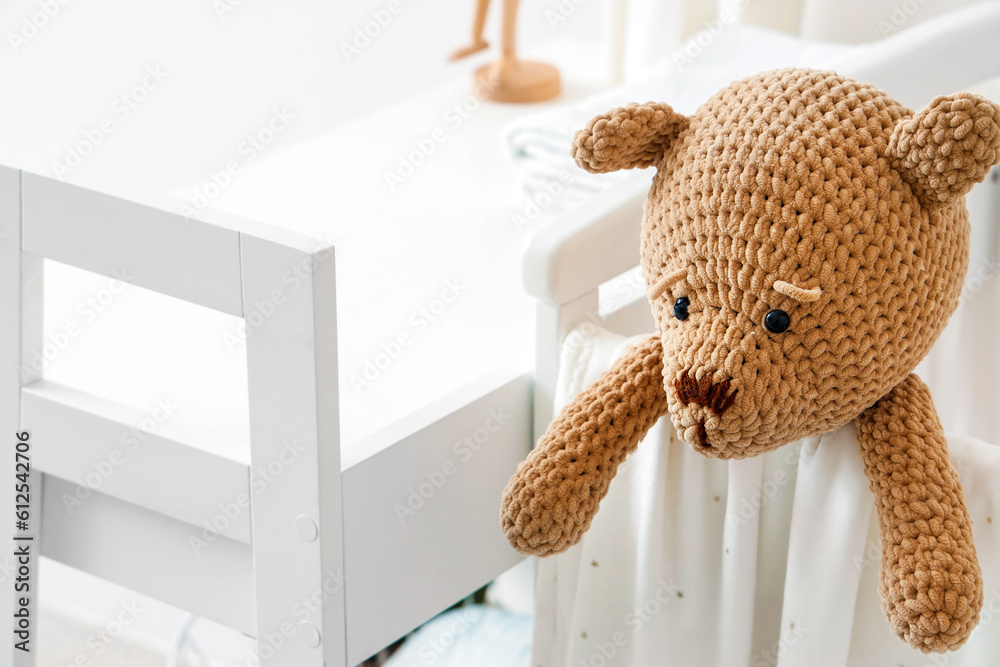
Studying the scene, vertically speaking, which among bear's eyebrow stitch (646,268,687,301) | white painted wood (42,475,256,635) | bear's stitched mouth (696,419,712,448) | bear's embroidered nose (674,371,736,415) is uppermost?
bear's eyebrow stitch (646,268,687,301)

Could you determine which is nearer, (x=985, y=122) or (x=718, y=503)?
(x=985, y=122)

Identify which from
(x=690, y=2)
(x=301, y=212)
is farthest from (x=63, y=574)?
(x=690, y=2)

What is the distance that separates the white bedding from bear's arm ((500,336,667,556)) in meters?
0.06

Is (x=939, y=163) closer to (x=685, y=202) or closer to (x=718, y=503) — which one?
(x=685, y=202)

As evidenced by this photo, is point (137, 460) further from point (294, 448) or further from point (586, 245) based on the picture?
point (586, 245)

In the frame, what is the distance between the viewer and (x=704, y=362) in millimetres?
611

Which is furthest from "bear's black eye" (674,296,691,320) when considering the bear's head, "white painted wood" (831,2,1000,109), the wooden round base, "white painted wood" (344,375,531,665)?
the wooden round base

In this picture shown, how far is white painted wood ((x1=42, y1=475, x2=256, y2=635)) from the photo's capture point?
2.75 ft

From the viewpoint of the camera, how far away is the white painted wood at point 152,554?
837 millimetres

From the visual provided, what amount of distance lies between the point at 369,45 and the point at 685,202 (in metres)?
1.29

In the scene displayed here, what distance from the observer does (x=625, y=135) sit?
2.14ft

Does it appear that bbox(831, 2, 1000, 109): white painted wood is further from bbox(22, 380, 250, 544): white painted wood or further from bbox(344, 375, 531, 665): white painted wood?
bbox(22, 380, 250, 544): white painted wood

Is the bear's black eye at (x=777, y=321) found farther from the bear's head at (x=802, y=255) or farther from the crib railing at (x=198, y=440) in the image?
the crib railing at (x=198, y=440)

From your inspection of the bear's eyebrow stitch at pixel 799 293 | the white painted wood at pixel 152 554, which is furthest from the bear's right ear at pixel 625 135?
the white painted wood at pixel 152 554
